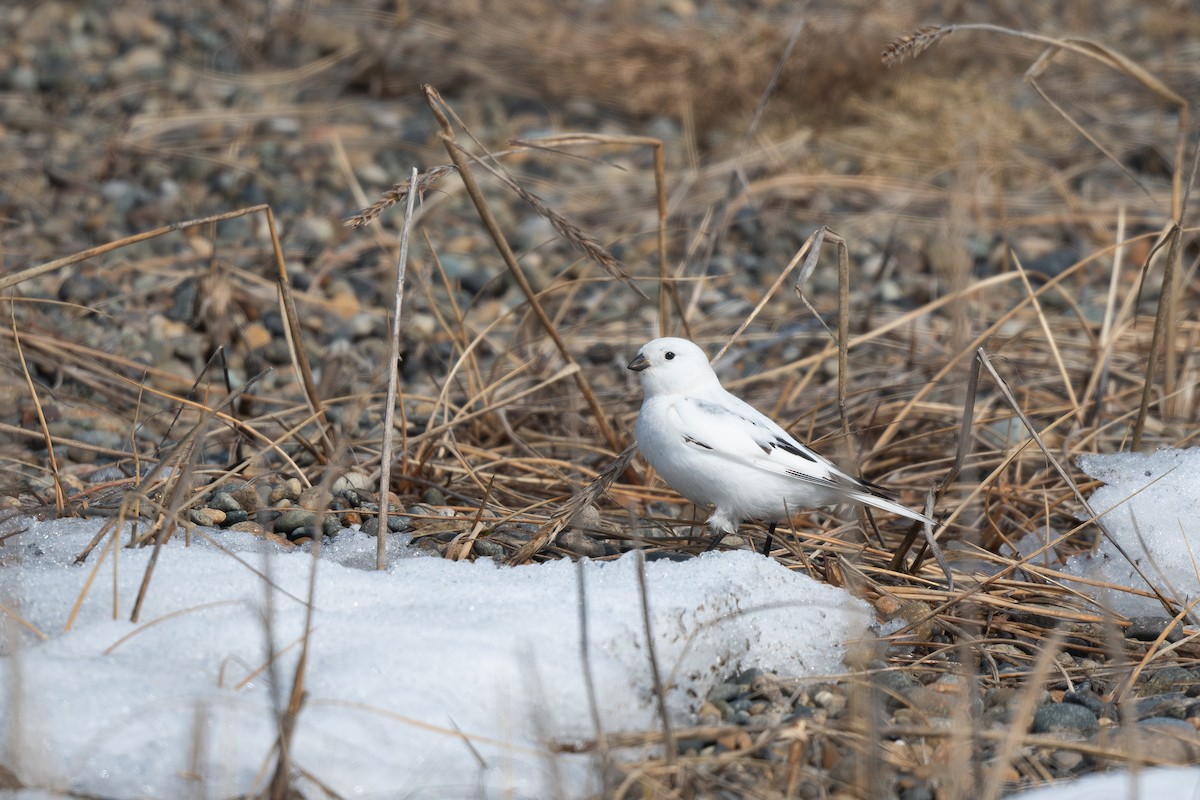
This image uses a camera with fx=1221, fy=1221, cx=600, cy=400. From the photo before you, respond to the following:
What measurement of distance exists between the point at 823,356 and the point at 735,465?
3.98ft

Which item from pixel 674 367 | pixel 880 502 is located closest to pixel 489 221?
pixel 674 367

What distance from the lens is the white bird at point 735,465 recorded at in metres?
2.92

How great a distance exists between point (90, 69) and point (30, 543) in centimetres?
510

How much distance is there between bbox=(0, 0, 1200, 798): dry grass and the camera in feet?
8.19

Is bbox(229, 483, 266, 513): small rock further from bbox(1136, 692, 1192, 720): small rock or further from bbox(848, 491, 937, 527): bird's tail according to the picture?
bbox(1136, 692, 1192, 720): small rock

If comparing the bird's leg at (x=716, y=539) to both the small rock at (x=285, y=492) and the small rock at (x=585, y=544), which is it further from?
the small rock at (x=285, y=492)

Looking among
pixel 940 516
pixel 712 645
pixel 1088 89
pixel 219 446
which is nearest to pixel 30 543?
pixel 219 446

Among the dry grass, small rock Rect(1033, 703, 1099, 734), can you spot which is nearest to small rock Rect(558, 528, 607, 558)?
the dry grass

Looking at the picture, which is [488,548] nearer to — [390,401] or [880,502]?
[390,401]

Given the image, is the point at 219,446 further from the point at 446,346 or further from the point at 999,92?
the point at 999,92

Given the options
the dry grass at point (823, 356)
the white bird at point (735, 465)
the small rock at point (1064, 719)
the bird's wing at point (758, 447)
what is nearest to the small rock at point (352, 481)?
the dry grass at point (823, 356)

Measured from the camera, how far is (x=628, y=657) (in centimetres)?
232

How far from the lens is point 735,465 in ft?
9.60

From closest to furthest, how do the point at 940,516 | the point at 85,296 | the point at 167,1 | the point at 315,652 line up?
the point at 315,652
the point at 940,516
the point at 85,296
the point at 167,1
